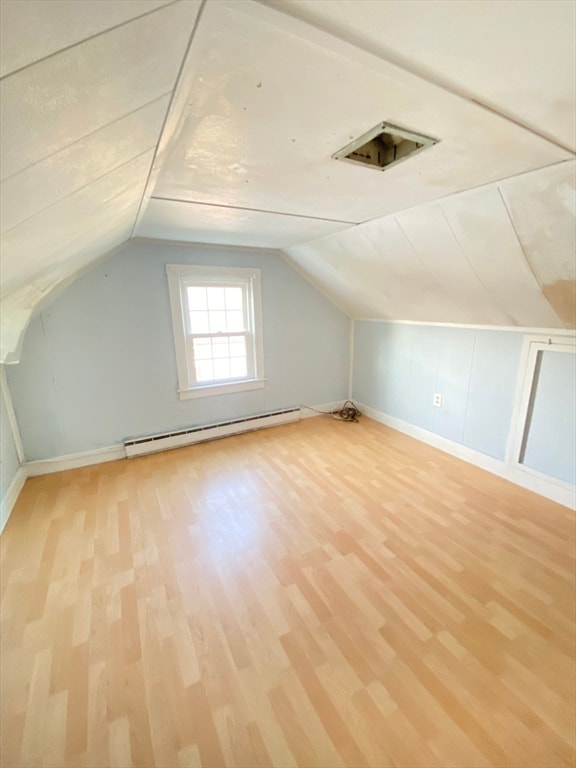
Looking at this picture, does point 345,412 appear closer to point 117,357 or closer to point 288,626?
point 117,357

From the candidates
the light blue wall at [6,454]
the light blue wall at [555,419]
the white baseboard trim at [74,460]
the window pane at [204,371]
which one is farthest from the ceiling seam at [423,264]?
the light blue wall at [6,454]

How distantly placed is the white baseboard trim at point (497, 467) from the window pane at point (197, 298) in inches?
96.4

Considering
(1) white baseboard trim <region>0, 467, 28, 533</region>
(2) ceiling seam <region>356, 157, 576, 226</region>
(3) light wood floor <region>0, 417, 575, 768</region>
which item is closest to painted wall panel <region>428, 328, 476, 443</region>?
(3) light wood floor <region>0, 417, 575, 768</region>

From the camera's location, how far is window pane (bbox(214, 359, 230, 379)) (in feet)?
11.4

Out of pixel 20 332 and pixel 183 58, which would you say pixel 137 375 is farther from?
pixel 183 58

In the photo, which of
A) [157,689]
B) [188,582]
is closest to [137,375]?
[188,582]

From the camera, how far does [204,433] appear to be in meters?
3.40

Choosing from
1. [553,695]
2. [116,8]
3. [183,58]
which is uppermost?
[183,58]

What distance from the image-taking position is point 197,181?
1569mm

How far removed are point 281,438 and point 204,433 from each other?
0.83m

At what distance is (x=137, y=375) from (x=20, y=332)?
46.1 inches

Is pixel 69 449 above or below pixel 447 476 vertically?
above

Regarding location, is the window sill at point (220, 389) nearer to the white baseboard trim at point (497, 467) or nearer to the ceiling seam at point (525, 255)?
the white baseboard trim at point (497, 467)

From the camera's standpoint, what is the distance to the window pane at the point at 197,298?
321cm
